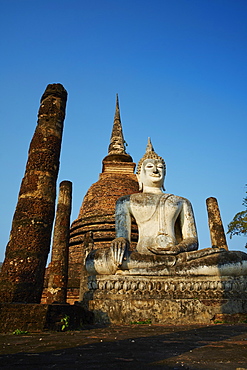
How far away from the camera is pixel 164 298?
4.67 m

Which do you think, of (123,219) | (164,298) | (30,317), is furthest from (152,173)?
(30,317)

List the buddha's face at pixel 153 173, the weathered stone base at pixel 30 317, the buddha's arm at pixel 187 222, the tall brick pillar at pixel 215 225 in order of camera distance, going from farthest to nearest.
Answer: the tall brick pillar at pixel 215 225 → the buddha's face at pixel 153 173 → the buddha's arm at pixel 187 222 → the weathered stone base at pixel 30 317

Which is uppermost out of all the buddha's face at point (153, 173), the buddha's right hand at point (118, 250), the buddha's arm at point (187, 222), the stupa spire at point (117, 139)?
the stupa spire at point (117, 139)

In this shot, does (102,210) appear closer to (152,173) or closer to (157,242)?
(152,173)

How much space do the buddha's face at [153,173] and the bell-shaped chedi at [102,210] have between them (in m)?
5.25

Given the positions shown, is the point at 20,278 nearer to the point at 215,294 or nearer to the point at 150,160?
the point at 215,294

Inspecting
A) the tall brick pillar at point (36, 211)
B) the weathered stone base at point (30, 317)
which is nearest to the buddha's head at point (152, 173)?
the tall brick pillar at point (36, 211)

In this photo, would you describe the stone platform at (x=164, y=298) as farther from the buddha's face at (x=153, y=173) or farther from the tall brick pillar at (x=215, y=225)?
the tall brick pillar at (x=215, y=225)

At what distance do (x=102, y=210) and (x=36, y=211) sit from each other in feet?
33.9

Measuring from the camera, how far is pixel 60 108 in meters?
6.77

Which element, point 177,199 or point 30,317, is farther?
point 177,199

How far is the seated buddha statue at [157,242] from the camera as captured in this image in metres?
5.06

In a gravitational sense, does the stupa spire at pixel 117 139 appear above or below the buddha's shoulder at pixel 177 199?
above

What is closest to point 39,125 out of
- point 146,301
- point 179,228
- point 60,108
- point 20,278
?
point 60,108
